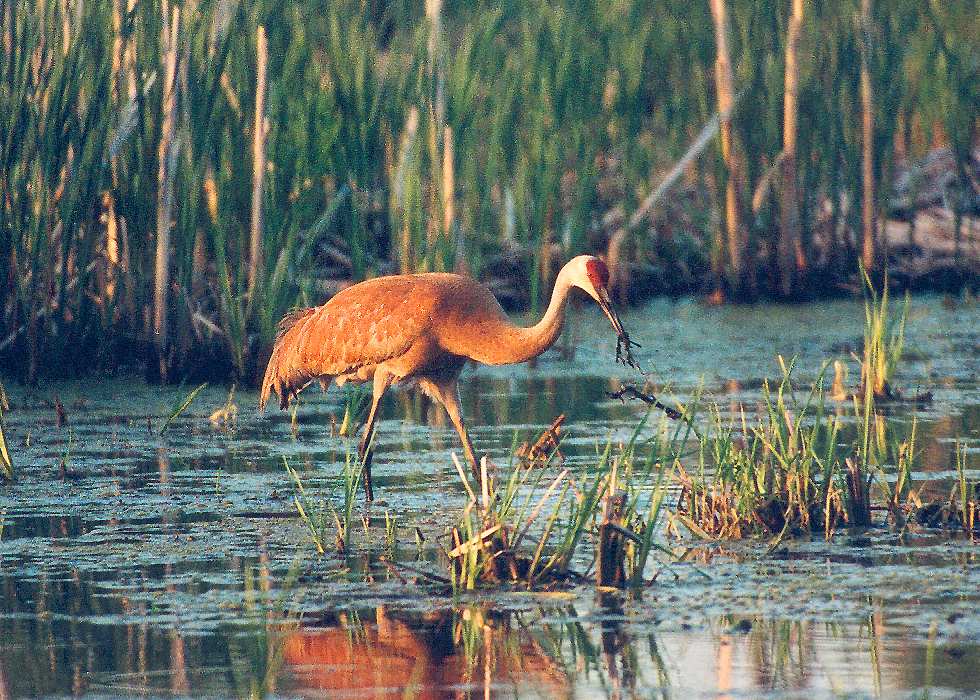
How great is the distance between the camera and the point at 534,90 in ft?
40.9

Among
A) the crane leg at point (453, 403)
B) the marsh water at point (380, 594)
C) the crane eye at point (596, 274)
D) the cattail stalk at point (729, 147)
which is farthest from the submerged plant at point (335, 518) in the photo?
the cattail stalk at point (729, 147)

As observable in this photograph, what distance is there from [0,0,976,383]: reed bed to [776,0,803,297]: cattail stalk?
0.02 metres

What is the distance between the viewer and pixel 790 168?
12812 millimetres

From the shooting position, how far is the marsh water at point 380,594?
477 centimetres

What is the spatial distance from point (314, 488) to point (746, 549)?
200 centimetres

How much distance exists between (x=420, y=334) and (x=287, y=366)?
3.17 ft

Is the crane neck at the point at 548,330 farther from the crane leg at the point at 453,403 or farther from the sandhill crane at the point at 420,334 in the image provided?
the crane leg at the point at 453,403

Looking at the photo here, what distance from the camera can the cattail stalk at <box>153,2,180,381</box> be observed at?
9.77 m

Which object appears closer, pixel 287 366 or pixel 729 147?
pixel 287 366

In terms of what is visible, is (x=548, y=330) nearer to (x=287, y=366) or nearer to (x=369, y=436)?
(x=369, y=436)

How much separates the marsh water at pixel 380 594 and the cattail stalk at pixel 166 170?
721 millimetres

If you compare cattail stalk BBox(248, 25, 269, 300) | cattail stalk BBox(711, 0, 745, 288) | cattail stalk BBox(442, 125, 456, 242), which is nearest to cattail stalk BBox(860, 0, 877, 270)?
cattail stalk BBox(711, 0, 745, 288)

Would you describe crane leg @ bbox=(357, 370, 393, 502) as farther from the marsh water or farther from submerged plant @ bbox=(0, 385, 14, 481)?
submerged plant @ bbox=(0, 385, 14, 481)

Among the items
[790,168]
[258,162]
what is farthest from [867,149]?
[258,162]
